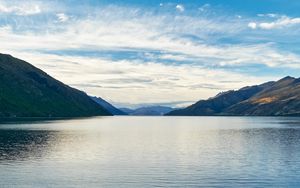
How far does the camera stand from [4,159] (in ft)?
310

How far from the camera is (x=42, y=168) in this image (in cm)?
8156

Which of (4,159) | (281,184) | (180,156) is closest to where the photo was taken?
(281,184)

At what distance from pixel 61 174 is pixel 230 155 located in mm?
45872

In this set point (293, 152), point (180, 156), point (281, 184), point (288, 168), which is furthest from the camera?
point (293, 152)

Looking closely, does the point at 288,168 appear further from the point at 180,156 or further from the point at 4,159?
the point at 4,159

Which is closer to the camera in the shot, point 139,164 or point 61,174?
point 61,174

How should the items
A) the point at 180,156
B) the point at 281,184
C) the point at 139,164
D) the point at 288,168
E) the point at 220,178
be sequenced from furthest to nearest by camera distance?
1. the point at 180,156
2. the point at 139,164
3. the point at 288,168
4. the point at 220,178
5. the point at 281,184

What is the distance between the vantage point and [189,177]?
7194 centimetres

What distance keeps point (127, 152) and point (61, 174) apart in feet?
123

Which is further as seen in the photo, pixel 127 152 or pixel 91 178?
pixel 127 152

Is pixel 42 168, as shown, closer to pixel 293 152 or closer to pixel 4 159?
pixel 4 159

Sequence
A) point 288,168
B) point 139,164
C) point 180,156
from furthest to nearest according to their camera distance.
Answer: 1. point 180,156
2. point 139,164
3. point 288,168

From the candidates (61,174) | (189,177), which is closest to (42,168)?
(61,174)

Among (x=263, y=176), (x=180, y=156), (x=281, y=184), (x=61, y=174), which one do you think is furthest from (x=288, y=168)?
(x=61, y=174)
